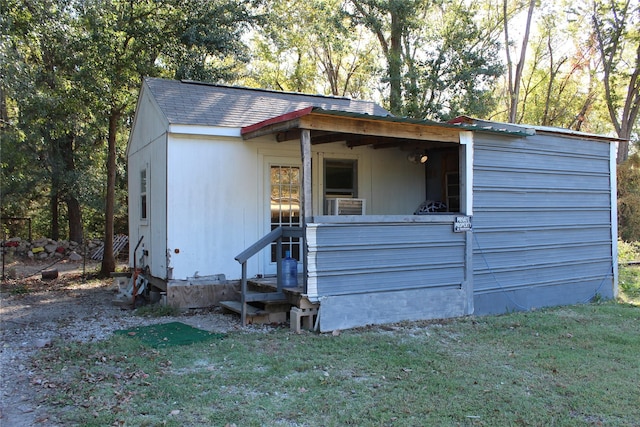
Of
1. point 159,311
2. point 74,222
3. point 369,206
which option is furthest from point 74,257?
point 369,206

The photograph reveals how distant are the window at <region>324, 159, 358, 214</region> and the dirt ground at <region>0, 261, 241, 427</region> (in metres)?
2.87

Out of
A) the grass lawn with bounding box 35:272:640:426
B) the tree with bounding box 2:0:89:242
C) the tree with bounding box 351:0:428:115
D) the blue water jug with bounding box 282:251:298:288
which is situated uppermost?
the tree with bounding box 351:0:428:115

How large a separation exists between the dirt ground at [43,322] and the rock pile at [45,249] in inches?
189

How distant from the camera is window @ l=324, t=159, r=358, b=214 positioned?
897 centimetres

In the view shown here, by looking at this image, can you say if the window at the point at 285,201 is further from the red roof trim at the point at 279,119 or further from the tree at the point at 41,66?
the tree at the point at 41,66

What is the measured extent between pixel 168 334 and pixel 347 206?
3.59m

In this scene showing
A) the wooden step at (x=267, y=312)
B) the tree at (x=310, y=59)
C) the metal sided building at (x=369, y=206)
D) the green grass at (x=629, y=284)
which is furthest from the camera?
the tree at (x=310, y=59)

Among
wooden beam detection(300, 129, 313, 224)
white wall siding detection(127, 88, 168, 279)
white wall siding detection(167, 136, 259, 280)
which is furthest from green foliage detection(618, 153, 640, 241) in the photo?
white wall siding detection(127, 88, 168, 279)

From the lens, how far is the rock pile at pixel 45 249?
57.1ft

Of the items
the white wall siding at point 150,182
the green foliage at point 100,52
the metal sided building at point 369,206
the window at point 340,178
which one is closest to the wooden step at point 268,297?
the metal sided building at point 369,206

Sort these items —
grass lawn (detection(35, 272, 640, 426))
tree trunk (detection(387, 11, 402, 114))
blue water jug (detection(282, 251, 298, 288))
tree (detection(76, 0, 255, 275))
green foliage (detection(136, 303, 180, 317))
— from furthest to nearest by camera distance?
tree trunk (detection(387, 11, 402, 114)), tree (detection(76, 0, 255, 275)), green foliage (detection(136, 303, 180, 317)), blue water jug (detection(282, 251, 298, 288)), grass lawn (detection(35, 272, 640, 426))

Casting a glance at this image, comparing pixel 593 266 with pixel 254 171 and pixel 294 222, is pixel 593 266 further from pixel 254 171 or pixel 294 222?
pixel 254 171

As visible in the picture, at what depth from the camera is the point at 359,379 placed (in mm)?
4586

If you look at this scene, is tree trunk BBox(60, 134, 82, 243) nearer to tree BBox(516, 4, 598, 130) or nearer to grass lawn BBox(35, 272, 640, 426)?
grass lawn BBox(35, 272, 640, 426)
